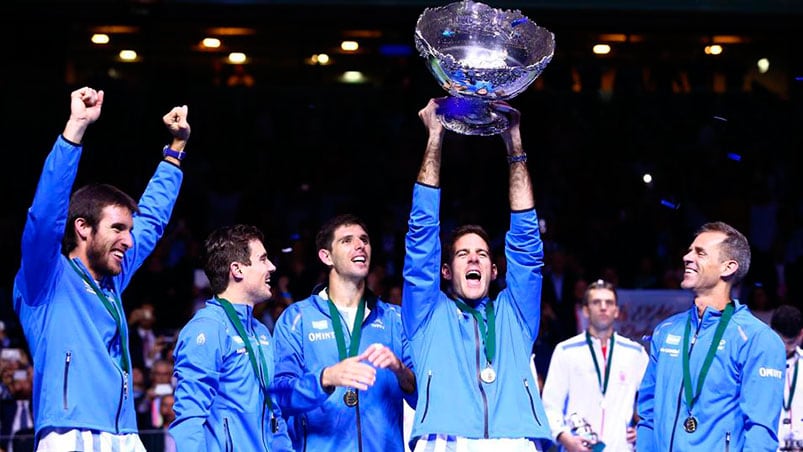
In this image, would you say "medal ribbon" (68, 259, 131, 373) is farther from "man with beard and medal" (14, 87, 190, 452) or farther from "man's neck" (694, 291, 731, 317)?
"man's neck" (694, 291, 731, 317)

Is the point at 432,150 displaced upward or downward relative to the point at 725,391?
upward

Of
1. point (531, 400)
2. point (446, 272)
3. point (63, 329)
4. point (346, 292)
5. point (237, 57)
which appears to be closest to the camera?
point (63, 329)

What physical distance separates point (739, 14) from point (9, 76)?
9260 mm

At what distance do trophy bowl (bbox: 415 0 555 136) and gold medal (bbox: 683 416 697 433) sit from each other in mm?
1819

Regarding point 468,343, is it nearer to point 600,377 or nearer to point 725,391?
point 725,391

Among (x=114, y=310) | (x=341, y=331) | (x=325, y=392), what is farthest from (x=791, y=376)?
(x=114, y=310)

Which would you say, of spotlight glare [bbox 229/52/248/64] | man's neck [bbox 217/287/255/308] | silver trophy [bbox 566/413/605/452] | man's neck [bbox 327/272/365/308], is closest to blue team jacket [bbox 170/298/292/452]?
man's neck [bbox 217/287/255/308]

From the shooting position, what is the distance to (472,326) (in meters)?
6.04

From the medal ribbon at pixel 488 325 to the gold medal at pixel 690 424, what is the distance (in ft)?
3.38

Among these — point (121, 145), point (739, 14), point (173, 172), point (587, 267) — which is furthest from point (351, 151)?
point (173, 172)

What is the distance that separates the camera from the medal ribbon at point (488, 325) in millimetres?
5945

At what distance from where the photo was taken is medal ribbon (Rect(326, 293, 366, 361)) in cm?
631

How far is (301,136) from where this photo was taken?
16141mm

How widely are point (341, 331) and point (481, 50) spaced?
1619mm
